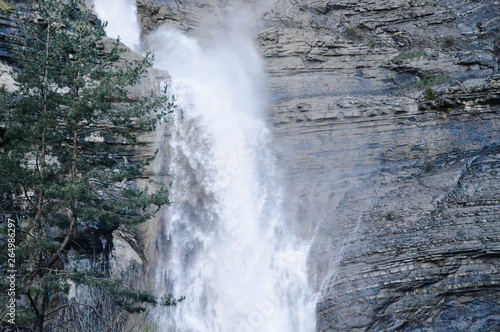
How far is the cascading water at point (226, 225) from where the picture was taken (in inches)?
529

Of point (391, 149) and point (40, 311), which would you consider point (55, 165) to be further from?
point (391, 149)

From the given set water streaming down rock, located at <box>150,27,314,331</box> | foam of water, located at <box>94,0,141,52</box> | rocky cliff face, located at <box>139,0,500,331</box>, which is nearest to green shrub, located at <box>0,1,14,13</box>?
water streaming down rock, located at <box>150,27,314,331</box>

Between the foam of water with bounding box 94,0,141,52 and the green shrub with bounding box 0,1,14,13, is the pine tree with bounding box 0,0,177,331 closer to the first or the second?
the green shrub with bounding box 0,1,14,13

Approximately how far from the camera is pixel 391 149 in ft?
51.1

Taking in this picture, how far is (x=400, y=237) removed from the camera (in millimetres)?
13242

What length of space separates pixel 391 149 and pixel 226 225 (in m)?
6.44

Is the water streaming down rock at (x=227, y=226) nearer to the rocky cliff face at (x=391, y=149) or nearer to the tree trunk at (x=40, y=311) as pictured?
the rocky cliff face at (x=391, y=149)

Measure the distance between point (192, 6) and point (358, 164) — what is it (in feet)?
41.1

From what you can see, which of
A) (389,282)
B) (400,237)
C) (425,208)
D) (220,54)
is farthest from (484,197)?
(220,54)

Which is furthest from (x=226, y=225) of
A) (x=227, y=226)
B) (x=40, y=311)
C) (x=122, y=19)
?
(x=122, y=19)

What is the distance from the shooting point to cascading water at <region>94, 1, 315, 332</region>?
529 inches

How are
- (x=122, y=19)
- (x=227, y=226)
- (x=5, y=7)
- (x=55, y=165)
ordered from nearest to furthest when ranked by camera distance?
(x=55, y=165) < (x=5, y=7) < (x=227, y=226) < (x=122, y=19)

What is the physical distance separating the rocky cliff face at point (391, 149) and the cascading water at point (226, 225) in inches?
31.9

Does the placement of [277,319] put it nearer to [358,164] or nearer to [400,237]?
[400,237]
